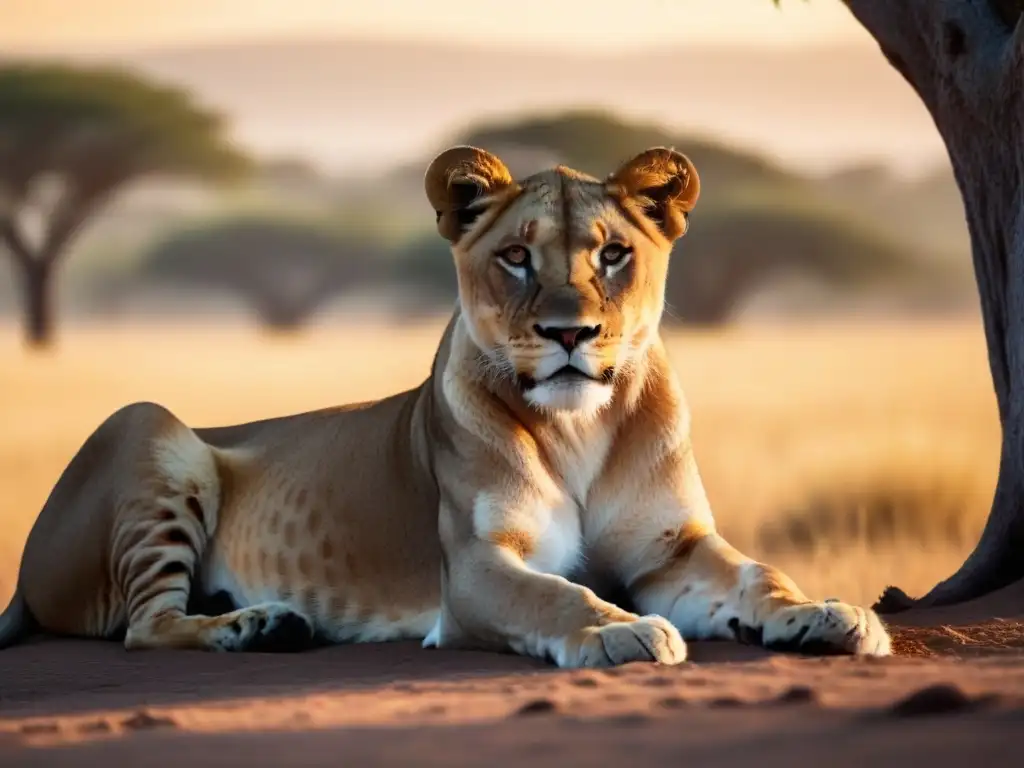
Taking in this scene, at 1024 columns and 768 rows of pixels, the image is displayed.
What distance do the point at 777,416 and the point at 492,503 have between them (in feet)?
27.6

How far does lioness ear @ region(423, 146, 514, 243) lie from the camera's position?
477cm

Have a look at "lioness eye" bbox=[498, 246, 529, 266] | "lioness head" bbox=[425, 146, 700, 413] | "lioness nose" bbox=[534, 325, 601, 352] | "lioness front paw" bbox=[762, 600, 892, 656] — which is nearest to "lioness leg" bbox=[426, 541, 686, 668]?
"lioness front paw" bbox=[762, 600, 892, 656]

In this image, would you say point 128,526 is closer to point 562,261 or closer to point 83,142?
point 562,261

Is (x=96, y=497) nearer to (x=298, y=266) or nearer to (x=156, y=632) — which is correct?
(x=156, y=632)

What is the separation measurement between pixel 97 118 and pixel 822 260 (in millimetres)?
10128

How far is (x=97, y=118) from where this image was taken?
78.7 feet

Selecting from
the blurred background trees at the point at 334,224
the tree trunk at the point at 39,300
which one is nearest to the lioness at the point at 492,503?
the blurred background trees at the point at 334,224

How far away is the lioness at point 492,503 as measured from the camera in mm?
4406

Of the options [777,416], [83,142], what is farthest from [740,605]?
[83,142]

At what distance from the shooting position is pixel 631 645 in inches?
156

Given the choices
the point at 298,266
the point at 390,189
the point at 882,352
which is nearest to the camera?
the point at 882,352

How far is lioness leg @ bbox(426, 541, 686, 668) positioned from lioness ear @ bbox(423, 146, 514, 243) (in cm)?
84

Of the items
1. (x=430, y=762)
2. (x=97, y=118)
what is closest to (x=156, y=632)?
(x=430, y=762)

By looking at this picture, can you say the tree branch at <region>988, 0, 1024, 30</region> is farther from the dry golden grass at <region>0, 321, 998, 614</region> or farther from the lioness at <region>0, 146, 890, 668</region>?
the dry golden grass at <region>0, 321, 998, 614</region>
